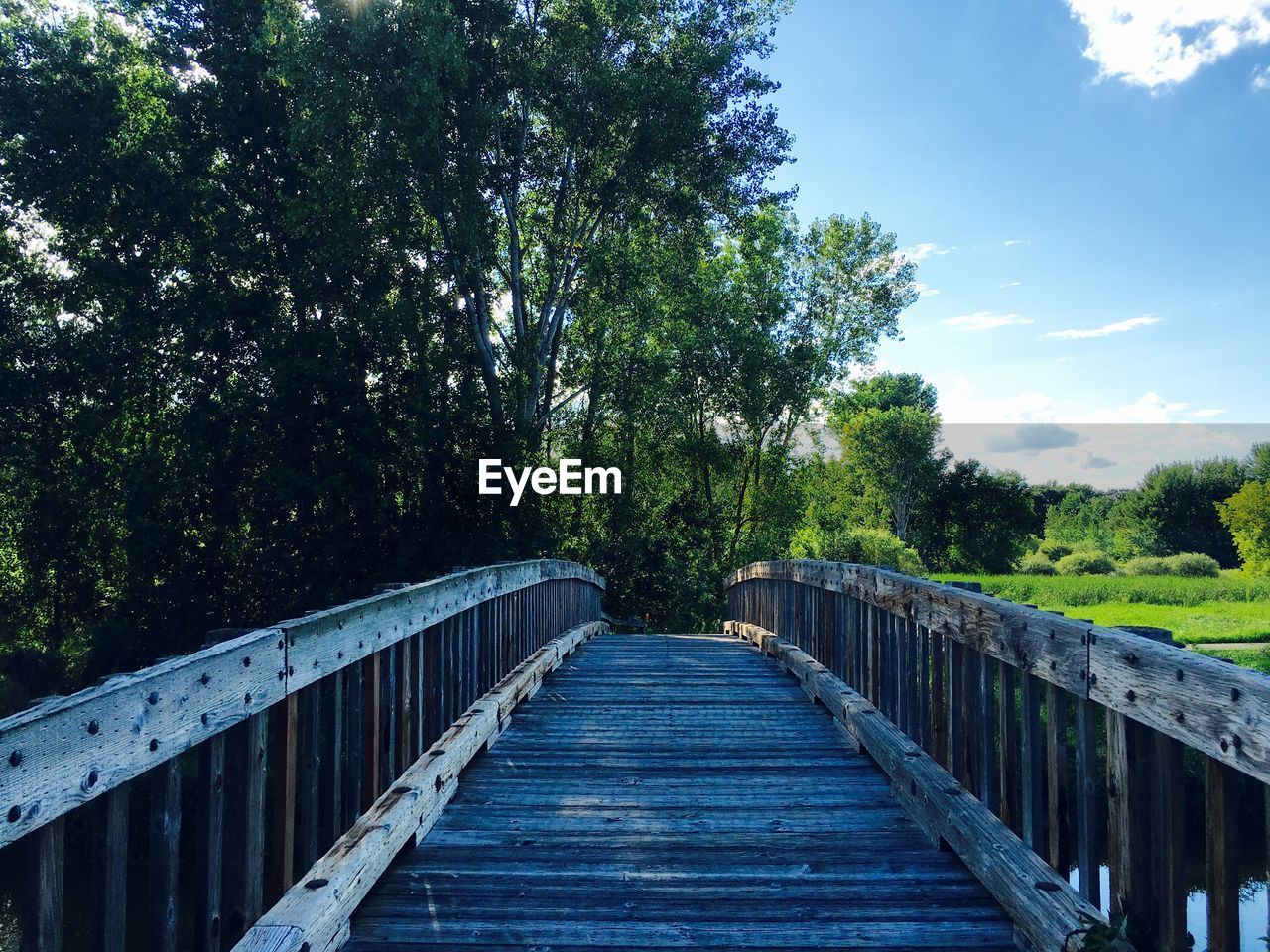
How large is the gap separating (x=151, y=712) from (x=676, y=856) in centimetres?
199

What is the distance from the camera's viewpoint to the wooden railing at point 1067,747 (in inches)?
67.4

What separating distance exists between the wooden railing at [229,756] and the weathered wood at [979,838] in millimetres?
1834

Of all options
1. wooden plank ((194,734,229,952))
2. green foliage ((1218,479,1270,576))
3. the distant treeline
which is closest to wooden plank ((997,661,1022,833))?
wooden plank ((194,734,229,952))

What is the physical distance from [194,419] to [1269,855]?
17.2m

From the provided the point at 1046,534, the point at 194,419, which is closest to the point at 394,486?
the point at 194,419

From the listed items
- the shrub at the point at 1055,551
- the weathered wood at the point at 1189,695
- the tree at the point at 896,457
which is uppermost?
the tree at the point at 896,457

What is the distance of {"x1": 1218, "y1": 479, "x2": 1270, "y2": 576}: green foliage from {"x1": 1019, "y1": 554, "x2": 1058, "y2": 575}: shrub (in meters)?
7.43

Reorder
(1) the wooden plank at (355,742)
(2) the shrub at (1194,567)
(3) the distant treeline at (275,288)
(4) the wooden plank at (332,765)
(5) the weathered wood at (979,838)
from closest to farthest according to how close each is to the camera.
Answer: (5) the weathered wood at (979,838) < (4) the wooden plank at (332,765) < (1) the wooden plank at (355,742) < (3) the distant treeline at (275,288) < (2) the shrub at (1194,567)

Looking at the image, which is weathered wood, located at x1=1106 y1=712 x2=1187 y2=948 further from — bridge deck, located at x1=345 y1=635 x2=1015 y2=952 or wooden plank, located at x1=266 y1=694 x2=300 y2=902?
wooden plank, located at x1=266 y1=694 x2=300 y2=902

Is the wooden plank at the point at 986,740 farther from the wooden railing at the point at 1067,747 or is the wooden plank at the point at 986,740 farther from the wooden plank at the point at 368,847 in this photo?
the wooden plank at the point at 368,847

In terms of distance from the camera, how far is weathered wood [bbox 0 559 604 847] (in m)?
Answer: 1.25

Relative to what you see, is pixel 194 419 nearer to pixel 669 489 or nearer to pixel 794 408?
pixel 669 489

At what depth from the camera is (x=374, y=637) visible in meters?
2.82

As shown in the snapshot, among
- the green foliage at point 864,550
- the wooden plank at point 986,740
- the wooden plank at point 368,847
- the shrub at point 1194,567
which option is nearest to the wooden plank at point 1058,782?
the wooden plank at point 986,740
